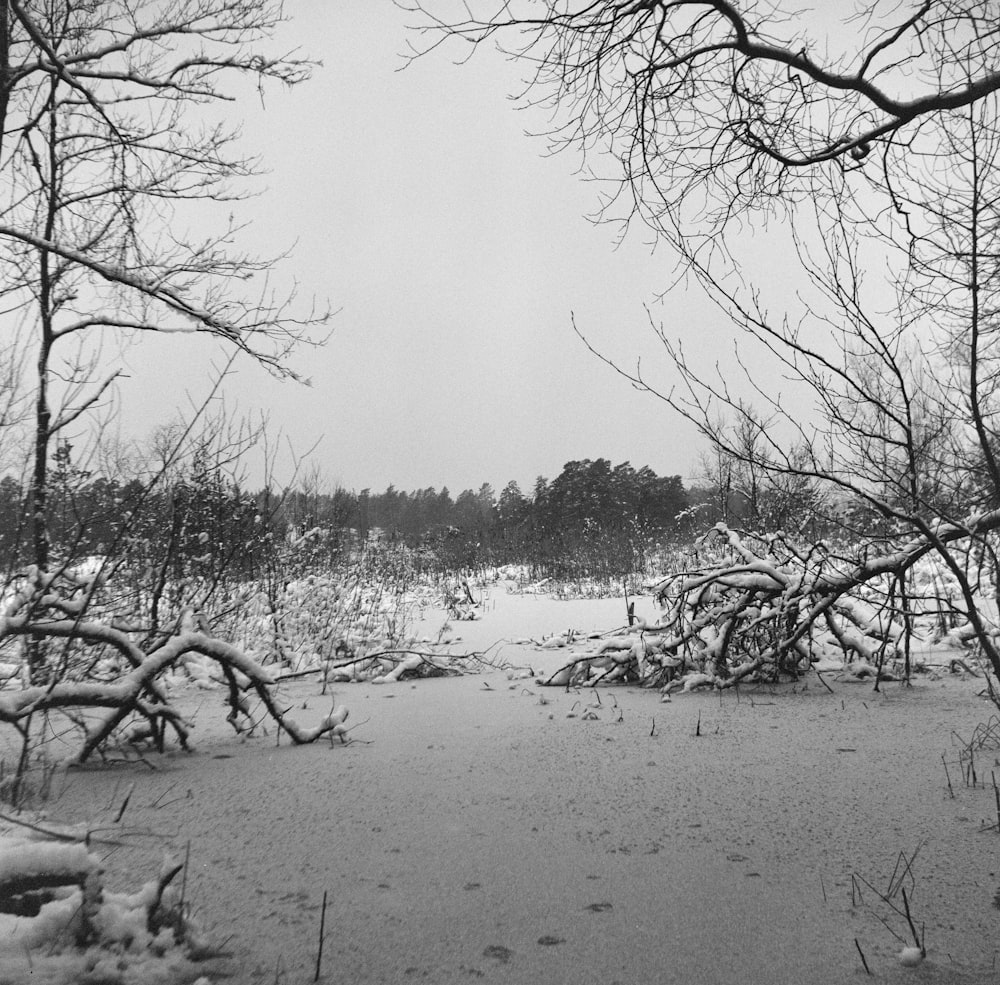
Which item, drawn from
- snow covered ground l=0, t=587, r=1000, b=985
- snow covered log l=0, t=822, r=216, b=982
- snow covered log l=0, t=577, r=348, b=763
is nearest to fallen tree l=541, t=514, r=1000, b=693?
snow covered ground l=0, t=587, r=1000, b=985

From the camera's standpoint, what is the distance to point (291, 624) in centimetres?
626

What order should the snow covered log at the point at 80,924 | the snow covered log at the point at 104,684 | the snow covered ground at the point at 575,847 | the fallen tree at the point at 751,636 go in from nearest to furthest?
the snow covered log at the point at 80,924
the snow covered ground at the point at 575,847
the snow covered log at the point at 104,684
the fallen tree at the point at 751,636

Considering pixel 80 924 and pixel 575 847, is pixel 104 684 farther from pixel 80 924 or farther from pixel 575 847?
pixel 575 847

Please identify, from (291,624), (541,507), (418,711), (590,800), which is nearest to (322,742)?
(418,711)

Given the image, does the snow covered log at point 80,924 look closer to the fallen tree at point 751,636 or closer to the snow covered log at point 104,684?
the snow covered log at point 104,684

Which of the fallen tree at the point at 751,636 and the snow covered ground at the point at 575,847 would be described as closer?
the snow covered ground at the point at 575,847

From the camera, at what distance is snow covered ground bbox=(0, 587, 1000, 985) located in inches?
44.4

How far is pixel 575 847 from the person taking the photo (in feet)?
5.30

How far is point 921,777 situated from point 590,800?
1093 millimetres

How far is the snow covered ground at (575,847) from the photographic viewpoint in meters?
1.13

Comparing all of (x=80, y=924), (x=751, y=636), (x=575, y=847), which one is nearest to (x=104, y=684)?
(x=80, y=924)

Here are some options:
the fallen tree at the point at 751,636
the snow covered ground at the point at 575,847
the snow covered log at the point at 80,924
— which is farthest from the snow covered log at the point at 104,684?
the fallen tree at the point at 751,636

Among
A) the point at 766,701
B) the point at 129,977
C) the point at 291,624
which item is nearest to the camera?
the point at 129,977

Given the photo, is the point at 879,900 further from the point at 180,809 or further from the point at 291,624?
the point at 291,624
